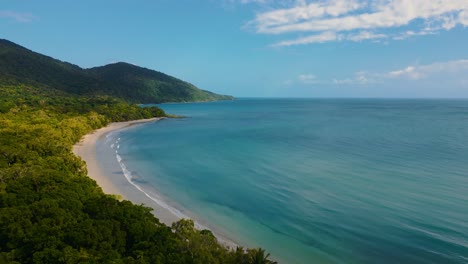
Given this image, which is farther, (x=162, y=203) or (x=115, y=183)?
(x=115, y=183)

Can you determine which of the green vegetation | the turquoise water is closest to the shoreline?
the turquoise water

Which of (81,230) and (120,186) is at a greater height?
(81,230)

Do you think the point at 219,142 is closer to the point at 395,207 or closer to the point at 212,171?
the point at 212,171

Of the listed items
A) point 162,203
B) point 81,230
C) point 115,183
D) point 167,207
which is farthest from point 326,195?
point 81,230

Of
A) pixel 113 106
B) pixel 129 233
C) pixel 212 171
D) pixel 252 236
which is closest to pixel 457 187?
pixel 252 236

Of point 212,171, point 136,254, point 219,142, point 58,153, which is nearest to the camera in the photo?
point 136,254

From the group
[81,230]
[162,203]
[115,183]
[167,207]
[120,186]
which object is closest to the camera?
[81,230]

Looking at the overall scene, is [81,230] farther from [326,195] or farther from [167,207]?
[326,195]

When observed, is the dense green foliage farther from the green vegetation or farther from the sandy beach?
the sandy beach

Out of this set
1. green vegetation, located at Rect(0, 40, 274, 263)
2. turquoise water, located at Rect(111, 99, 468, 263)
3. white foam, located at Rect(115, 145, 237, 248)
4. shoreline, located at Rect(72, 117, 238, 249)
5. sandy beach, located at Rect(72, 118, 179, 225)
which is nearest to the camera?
green vegetation, located at Rect(0, 40, 274, 263)

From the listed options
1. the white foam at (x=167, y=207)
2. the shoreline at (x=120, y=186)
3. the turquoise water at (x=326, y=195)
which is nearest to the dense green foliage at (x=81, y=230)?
the white foam at (x=167, y=207)

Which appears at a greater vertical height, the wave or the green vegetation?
the green vegetation
